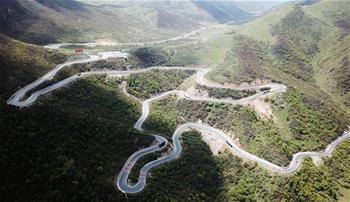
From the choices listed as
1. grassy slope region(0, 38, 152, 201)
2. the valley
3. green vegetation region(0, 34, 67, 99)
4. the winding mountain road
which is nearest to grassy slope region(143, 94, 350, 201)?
the valley

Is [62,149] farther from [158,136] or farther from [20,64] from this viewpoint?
[20,64]

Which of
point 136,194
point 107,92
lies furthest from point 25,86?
point 136,194

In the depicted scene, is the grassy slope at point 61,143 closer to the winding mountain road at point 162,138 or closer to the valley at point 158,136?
the valley at point 158,136

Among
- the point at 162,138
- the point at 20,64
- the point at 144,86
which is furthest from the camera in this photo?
the point at 144,86

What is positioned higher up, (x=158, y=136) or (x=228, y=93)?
(x=158, y=136)

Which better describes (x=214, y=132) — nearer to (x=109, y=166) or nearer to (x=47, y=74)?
(x=109, y=166)

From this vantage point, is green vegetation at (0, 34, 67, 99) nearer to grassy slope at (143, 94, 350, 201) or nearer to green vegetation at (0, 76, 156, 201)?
green vegetation at (0, 76, 156, 201)

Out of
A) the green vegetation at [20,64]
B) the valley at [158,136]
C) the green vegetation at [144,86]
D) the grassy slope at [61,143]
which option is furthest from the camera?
the green vegetation at [144,86]

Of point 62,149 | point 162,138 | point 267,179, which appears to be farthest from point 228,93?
point 62,149

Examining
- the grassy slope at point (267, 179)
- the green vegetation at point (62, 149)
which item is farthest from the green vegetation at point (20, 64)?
the grassy slope at point (267, 179)

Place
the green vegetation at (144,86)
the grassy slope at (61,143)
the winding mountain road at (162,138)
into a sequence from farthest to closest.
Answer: the green vegetation at (144,86) < the winding mountain road at (162,138) < the grassy slope at (61,143)

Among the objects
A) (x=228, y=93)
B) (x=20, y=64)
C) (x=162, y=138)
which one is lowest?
(x=228, y=93)

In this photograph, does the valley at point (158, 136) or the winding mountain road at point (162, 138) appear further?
the winding mountain road at point (162, 138)
